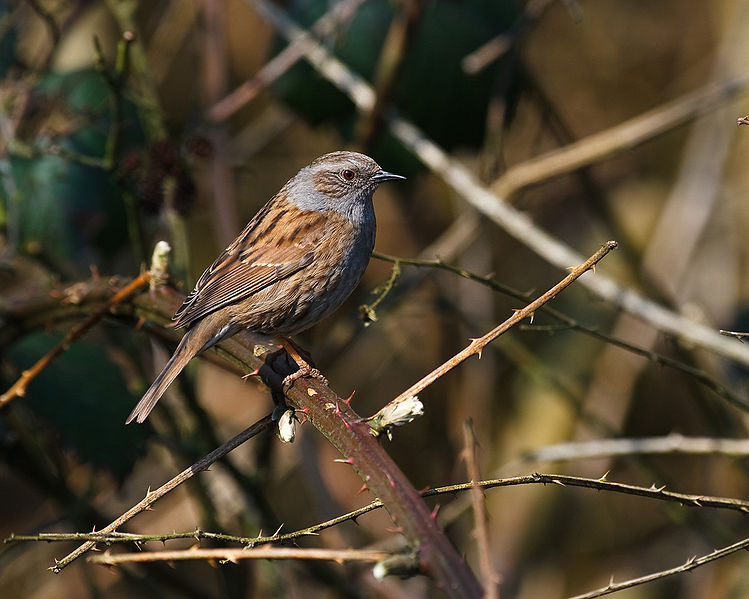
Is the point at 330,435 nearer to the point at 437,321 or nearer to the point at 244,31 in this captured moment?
the point at 437,321

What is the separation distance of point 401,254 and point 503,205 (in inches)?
104

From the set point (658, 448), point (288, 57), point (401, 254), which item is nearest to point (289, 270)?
point (288, 57)

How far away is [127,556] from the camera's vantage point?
6.28ft

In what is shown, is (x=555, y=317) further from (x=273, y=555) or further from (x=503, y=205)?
(x=273, y=555)

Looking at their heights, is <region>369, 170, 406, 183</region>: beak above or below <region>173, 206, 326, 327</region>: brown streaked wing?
above

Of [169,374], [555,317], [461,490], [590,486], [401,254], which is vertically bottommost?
[590,486]

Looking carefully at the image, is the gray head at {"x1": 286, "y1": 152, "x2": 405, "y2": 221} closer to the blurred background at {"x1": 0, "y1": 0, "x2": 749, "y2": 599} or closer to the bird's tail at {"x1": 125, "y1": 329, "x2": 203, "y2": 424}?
the blurred background at {"x1": 0, "y1": 0, "x2": 749, "y2": 599}

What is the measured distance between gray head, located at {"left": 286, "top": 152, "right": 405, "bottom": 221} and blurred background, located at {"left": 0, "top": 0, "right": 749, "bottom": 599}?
40 cm

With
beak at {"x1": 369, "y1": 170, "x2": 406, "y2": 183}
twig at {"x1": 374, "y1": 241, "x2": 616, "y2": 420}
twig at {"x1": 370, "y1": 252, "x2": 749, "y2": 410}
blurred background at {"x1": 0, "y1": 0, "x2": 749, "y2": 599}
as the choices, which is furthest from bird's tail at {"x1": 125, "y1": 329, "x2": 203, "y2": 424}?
twig at {"x1": 374, "y1": 241, "x2": 616, "y2": 420}

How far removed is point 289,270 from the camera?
3.99 m

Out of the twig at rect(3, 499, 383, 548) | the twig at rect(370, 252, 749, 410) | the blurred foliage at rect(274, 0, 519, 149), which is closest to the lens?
the twig at rect(3, 499, 383, 548)

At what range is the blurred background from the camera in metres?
4.24

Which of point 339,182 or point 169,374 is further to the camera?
point 339,182

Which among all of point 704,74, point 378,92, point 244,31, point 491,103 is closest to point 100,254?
point 378,92
